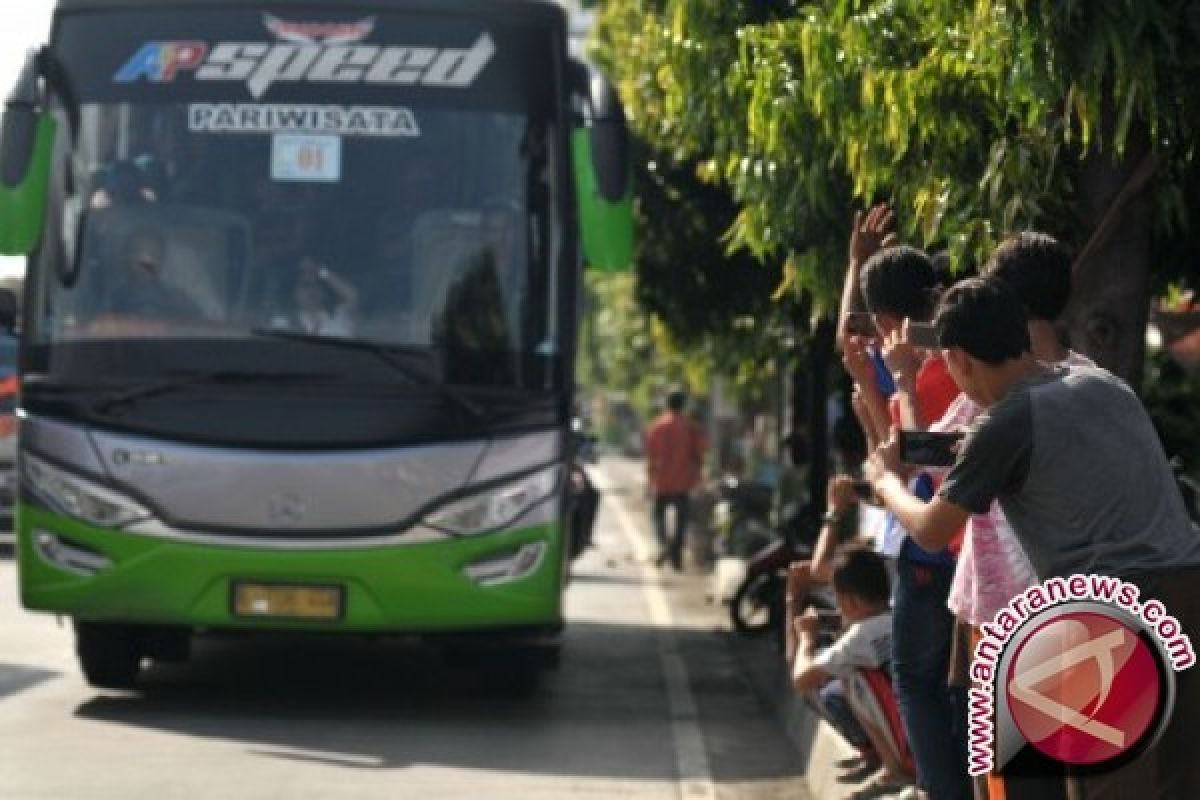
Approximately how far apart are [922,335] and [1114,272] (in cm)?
336

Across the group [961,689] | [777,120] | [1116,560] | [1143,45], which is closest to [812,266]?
[777,120]

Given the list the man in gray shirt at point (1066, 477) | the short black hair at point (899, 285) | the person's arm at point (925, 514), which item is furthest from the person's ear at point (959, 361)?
the short black hair at point (899, 285)

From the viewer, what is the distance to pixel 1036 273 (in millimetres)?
6688

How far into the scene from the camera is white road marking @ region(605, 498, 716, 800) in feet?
36.8

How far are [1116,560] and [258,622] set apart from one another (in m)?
7.20

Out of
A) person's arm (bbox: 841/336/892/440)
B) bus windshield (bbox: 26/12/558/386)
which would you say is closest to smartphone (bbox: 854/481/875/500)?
person's arm (bbox: 841/336/892/440)

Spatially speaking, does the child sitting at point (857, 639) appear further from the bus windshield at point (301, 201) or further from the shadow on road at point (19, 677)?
the shadow on road at point (19, 677)

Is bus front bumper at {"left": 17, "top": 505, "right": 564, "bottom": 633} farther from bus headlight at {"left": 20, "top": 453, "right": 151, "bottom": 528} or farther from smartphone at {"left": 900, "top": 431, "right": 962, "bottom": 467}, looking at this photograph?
smartphone at {"left": 900, "top": 431, "right": 962, "bottom": 467}

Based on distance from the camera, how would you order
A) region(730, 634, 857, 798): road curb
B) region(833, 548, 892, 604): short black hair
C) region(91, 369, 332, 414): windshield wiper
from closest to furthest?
region(833, 548, 892, 604): short black hair → region(730, 634, 857, 798): road curb → region(91, 369, 332, 414): windshield wiper

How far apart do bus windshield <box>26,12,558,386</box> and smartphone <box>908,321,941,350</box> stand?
621 centimetres

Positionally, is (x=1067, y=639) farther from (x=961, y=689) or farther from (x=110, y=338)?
(x=110, y=338)

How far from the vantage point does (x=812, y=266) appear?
11.8m

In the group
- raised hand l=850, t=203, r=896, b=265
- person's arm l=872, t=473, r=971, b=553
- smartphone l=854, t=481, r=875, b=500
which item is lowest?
smartphone l=854, t=481, r=875, b=500

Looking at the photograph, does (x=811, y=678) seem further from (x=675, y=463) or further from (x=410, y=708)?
(x=675, y=463)
